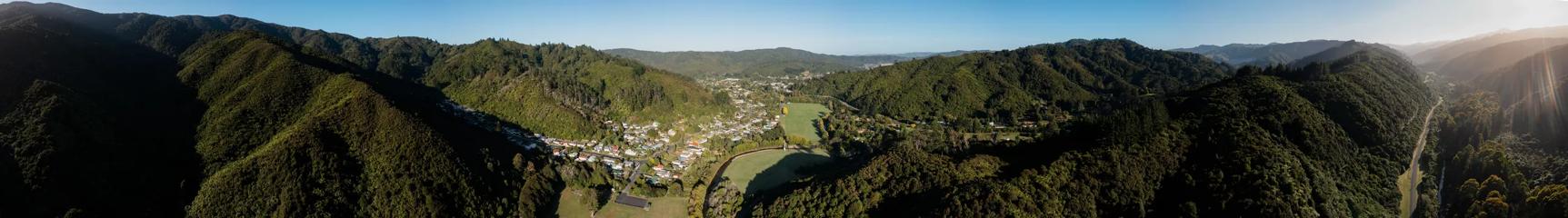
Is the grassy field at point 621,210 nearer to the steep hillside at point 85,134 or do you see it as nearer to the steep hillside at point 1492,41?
the steep hillside at point 85,134

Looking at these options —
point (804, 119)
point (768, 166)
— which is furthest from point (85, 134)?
point (804, 119)

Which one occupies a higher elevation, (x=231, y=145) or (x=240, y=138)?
(x=240, y=138)

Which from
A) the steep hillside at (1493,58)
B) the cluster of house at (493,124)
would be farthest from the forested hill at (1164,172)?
the steep hillside at (1493,58)

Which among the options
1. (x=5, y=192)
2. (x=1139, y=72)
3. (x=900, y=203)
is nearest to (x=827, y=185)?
(x=900, y=203)

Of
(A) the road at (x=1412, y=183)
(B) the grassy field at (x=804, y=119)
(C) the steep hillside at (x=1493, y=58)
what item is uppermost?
(C) the steep hillside at (x=1493, y=58)

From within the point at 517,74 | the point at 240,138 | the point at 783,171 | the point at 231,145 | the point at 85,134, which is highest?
the point at 517,74

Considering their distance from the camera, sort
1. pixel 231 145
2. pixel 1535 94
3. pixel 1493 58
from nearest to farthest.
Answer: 1. pixel 231 145
2. pixel 1535 94
3. pixel 1493 58

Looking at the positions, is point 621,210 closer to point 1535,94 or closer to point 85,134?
point 85,134
